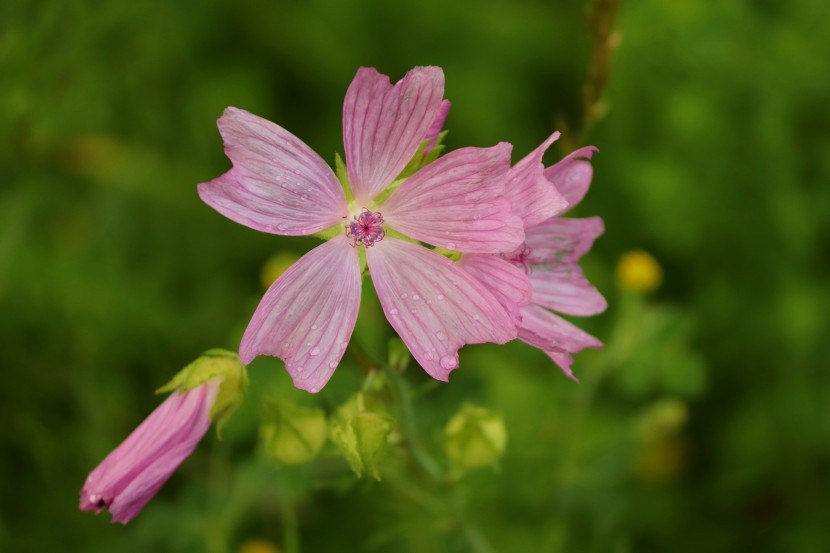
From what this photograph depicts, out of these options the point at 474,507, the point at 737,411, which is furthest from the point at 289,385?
the point at 737,411

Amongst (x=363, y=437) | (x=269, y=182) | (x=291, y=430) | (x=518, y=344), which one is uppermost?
(x=269, y=182)

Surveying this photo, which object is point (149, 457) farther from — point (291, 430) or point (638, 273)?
point (638, 273)

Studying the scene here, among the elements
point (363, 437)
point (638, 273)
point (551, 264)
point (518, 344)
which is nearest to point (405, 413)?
point (363, 437)

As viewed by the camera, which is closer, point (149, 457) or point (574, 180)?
point (149, 457)

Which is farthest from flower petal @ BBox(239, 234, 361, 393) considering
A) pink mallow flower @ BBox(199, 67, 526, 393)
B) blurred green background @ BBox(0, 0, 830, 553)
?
blurred green background @ BBox(0, 0, 830, 553)

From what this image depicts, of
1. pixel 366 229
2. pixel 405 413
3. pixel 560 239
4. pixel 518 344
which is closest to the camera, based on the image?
pixel 366 229

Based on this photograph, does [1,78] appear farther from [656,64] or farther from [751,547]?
[751,547]

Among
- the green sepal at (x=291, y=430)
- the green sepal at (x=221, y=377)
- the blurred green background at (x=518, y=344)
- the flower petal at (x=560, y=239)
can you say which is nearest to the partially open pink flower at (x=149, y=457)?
the green sepal at (x=221, y=377)
